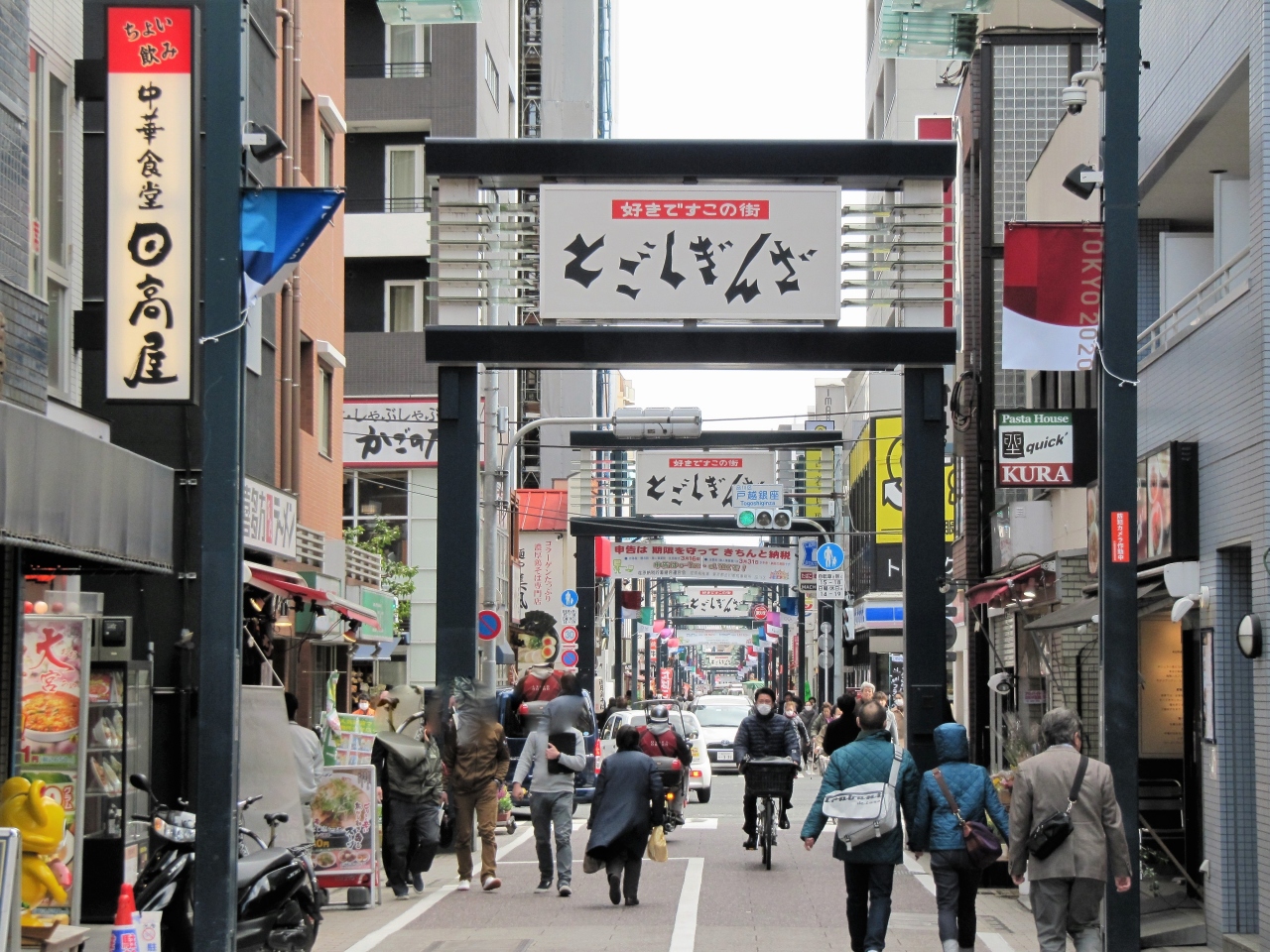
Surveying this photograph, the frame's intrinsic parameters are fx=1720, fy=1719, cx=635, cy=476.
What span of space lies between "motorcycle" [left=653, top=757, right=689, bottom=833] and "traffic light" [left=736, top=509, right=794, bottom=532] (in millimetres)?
21553

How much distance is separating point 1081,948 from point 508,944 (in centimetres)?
472

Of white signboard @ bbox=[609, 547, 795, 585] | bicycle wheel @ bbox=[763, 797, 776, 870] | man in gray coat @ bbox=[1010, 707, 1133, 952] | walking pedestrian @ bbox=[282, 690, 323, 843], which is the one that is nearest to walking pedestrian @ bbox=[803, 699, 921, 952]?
man in gray coat @ bbox=[1010, 707, 1133, 952]

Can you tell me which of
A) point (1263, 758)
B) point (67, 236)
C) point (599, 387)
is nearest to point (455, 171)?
point (67, 236)

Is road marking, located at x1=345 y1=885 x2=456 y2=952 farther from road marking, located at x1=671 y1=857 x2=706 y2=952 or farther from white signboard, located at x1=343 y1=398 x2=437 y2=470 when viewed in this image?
white signboard, located at x1=343 y1=398 x2=437 y2=470

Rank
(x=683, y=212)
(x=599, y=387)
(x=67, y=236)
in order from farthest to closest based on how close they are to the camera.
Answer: (x=599, y=387) < (x=683, y=212) < (x=67, y=236)

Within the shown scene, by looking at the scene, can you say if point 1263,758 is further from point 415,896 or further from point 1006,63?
point 1006,63

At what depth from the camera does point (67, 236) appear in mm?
16344

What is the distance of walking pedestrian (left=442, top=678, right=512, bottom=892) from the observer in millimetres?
Result: 16953

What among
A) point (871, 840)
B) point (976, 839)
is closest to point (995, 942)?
point (871, 840)

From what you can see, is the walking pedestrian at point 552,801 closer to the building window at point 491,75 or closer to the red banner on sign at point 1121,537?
the red banner on sign at point 1121,537

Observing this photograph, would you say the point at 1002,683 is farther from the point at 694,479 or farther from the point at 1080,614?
the point at 694,479

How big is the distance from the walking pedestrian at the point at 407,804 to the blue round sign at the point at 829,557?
34121 millimetres

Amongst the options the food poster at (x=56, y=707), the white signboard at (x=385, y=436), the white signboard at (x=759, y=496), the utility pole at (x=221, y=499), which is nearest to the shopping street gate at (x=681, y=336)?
the food poster at (x=56, y=707)

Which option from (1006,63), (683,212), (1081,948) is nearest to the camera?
(1081,948)
